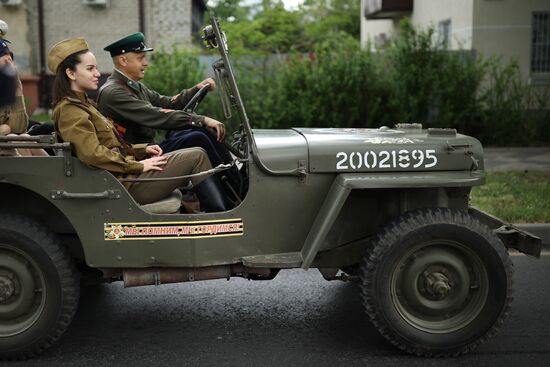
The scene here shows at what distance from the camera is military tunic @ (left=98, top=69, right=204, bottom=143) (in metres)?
4.03

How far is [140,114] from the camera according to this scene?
4094mm

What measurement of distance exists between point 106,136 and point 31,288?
0.94 meters

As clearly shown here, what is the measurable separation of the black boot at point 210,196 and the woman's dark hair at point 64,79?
895mm

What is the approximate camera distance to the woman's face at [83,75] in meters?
3.89

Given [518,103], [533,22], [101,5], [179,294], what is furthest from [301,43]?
[179,294]

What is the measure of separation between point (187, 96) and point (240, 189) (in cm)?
94

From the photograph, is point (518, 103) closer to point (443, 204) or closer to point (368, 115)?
point (368, 115)

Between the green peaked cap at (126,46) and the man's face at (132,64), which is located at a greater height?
the green peaked cap at (126,46)

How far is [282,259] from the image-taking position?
152 inches

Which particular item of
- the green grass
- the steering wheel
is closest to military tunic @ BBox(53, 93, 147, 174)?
the steering wheel

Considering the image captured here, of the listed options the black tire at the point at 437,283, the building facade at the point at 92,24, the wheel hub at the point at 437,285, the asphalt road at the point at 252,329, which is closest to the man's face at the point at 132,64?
the asphalt road at the point at 252,329

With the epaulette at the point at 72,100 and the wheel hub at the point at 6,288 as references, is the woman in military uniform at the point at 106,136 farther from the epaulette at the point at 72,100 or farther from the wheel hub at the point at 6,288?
the wheel hub at the point at 6,288

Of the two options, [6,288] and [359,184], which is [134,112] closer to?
[6,288]

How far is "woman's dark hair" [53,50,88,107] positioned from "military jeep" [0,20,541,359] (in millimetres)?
347
